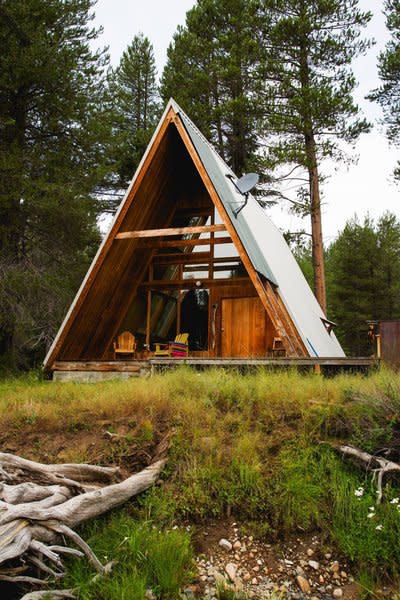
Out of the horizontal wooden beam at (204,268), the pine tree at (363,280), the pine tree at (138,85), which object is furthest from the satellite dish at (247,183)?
the pine tree at (363,280)

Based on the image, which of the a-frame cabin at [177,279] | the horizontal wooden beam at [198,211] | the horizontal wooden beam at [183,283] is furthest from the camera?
the horizontal wooden beam at [198,211]

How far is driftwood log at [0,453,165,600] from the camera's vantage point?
3014mm

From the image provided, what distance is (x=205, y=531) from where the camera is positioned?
3832 mm

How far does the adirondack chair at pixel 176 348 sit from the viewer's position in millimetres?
10578

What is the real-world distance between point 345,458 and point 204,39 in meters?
18.9

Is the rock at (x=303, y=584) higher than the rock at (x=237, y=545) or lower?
lower

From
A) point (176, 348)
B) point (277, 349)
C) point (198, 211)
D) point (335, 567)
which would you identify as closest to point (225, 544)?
point (335, 567)

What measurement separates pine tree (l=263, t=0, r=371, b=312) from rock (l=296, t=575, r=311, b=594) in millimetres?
13790

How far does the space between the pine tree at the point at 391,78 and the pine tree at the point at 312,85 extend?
2.55 feet

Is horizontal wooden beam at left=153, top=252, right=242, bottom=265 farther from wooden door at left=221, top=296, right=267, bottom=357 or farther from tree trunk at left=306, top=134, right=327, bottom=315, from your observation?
tree trunk at left=306, top=134, right=327, bottom=315

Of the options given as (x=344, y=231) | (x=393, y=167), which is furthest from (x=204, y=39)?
(x=344, y=231)

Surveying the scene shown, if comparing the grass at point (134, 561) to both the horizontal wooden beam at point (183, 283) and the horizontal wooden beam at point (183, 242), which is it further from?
the horizontal wooden beam at point (183, 283)

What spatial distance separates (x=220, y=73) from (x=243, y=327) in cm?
1121

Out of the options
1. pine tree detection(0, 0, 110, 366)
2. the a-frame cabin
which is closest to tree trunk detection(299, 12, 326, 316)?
the a-frame cabin
